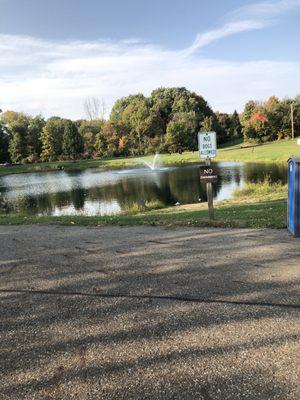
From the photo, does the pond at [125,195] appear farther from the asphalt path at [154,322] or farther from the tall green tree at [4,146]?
the tall green tree at [4,146]

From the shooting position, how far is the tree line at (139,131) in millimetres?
70312

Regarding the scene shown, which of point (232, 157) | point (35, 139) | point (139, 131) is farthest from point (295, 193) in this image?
point (35, 139)

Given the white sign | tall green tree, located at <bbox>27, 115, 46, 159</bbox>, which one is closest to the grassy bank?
tall green tree, located at <bbox>27, 115, 46, 159</bbox>

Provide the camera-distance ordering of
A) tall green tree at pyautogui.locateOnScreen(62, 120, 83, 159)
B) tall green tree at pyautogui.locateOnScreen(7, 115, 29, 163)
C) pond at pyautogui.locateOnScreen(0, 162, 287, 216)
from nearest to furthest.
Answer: pond at pyautogui.locateOnScreen(0, 162, 287, 216) → tall green tree at pyautogui.locateOnScreen(62, 120, 83, 159) → tall green tree at pyautogui.locateOnScreen(7, 115, 29, 163)

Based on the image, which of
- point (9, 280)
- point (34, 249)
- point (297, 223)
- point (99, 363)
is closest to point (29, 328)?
point (99, 363)

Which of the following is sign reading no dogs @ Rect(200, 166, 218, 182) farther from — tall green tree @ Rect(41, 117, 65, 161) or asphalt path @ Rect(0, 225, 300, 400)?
tall green tree @ Rect(41, 117, 65, 161)

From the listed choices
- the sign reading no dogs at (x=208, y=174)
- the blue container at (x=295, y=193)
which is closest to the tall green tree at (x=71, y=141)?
the sign reading no dogs at (x=208, y=174)

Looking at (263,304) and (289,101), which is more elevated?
(289,101)

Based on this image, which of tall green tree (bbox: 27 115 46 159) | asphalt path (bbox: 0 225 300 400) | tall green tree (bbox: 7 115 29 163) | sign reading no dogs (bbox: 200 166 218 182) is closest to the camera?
asphalt path (bbox: 0 225 300 400)

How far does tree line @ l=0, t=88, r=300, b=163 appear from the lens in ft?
231

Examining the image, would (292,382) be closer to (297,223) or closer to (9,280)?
(9,280)

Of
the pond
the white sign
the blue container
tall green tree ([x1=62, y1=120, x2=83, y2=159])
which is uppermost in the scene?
tall green tree ([x1=62, y1=120, x2=83, y2=159])

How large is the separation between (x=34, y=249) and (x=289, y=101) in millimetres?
76738

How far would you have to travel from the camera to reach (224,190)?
2323cm
